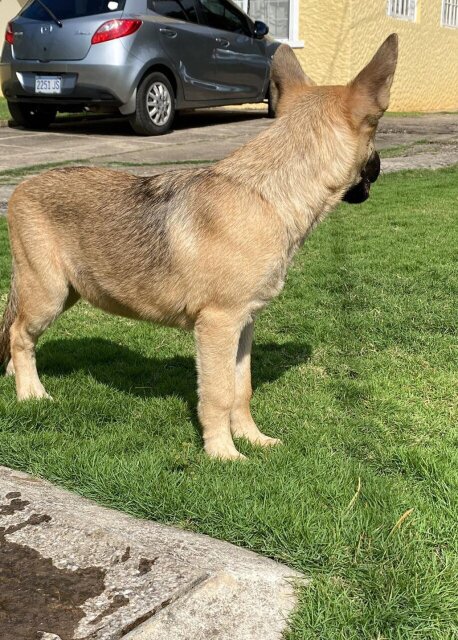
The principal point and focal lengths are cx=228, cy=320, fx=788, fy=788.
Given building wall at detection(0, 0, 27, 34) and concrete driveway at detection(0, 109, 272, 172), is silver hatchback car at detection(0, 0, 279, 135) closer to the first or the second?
concrete driveway at detection(0, 109, 272, 172)

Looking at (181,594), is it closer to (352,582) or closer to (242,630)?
(242,630)

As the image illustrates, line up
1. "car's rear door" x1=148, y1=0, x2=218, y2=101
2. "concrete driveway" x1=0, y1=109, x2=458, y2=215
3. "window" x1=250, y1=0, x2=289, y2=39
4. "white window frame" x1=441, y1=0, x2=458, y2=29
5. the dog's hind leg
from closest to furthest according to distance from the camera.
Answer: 1. the dog's hind leg
2. "concrete driveway" x1=0, y1=109, x2=458, y2=215
3. "car's rear door" x1=148, y1=0, x2=218, y2=101
4. "window" x1=250, y1=0, x2=289, y2=39
5. "white window frame" x1=441, y1=0, x2=458, y2=29

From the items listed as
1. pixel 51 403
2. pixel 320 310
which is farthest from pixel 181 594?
pixel 320 310

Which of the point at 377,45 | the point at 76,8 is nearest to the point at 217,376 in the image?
the point at 76,8

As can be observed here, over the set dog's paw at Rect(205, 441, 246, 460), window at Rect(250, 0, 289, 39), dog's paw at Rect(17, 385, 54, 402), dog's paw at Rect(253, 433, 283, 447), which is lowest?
dog's paw at Rect(253, 433, 283, 447)

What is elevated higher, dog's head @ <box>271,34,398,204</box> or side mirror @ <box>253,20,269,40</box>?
side mirror @ <box>253,20,269,40</box>

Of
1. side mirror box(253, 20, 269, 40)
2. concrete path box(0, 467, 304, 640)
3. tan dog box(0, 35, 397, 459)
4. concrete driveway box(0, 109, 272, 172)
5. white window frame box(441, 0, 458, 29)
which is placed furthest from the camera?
white window frame box(441, 0, 458, 29)

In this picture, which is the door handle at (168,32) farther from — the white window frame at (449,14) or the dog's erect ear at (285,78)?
the white window frame at (449,14)

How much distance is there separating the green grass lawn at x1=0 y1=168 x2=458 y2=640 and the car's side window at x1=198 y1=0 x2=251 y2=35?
8918 millimetres

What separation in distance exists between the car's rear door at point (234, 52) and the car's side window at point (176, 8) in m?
0.20

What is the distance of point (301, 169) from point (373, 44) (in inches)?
607

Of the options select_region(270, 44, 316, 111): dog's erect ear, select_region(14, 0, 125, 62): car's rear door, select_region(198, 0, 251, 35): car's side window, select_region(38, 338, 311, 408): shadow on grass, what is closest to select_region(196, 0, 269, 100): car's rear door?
select_region(198, 0, 251, 35): car's side window

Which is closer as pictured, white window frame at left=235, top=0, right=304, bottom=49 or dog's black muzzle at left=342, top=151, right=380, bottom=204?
dog's black muzzle at left=342, top=151, right=380, bottom=204

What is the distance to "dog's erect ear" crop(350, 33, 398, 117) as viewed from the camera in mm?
3219
